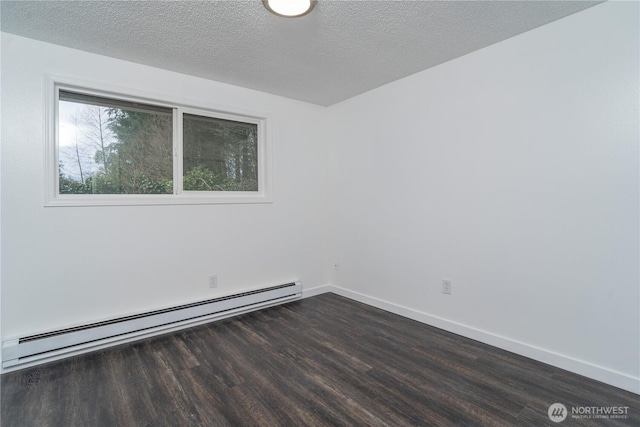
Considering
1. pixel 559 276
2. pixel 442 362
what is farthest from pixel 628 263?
pixel 442 362

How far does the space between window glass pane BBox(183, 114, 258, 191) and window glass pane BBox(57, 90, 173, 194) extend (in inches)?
7.4

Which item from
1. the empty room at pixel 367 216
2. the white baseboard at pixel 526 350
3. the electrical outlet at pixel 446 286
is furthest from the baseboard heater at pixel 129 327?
the electrical outlet at pixel 446 286

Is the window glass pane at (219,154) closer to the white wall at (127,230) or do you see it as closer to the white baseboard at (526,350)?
the white wall at (127,230)

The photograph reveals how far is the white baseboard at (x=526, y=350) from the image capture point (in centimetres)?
188

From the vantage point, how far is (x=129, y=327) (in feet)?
8.28

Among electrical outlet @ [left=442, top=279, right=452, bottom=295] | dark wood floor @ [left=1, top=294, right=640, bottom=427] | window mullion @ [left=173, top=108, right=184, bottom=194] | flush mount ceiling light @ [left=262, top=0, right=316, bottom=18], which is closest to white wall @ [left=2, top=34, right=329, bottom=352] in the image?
window mullion @ [left=173, top=108, right=184, bottom=194]

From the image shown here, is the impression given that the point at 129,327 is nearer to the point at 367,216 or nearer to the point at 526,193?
the point at 367,216

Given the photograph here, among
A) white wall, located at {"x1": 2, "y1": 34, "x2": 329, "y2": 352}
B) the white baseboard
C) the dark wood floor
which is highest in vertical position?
white wall, located at {"x1": 2, "y1": 34, "x2": 329, "y2": 352}

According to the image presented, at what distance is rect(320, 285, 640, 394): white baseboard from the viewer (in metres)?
1.88

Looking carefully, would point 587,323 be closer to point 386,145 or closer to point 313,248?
point 386,145

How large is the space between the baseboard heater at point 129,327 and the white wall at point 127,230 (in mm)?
110

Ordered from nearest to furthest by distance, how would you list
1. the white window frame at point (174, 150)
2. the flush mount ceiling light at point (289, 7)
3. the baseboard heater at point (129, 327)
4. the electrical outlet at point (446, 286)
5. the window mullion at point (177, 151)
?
the flush mount ceiling light at point (289, 7), the baseboard heater at point (129, 327), the white window frame at point (174, 150), the electrical outlet at point (446, 286), the window mullion at point (177, 151)

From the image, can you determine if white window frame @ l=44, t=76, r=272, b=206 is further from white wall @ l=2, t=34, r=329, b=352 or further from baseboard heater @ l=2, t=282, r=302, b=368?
baseboard heater @ l=2, t=282, r=302, b=368

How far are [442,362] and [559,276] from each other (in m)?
1.02
